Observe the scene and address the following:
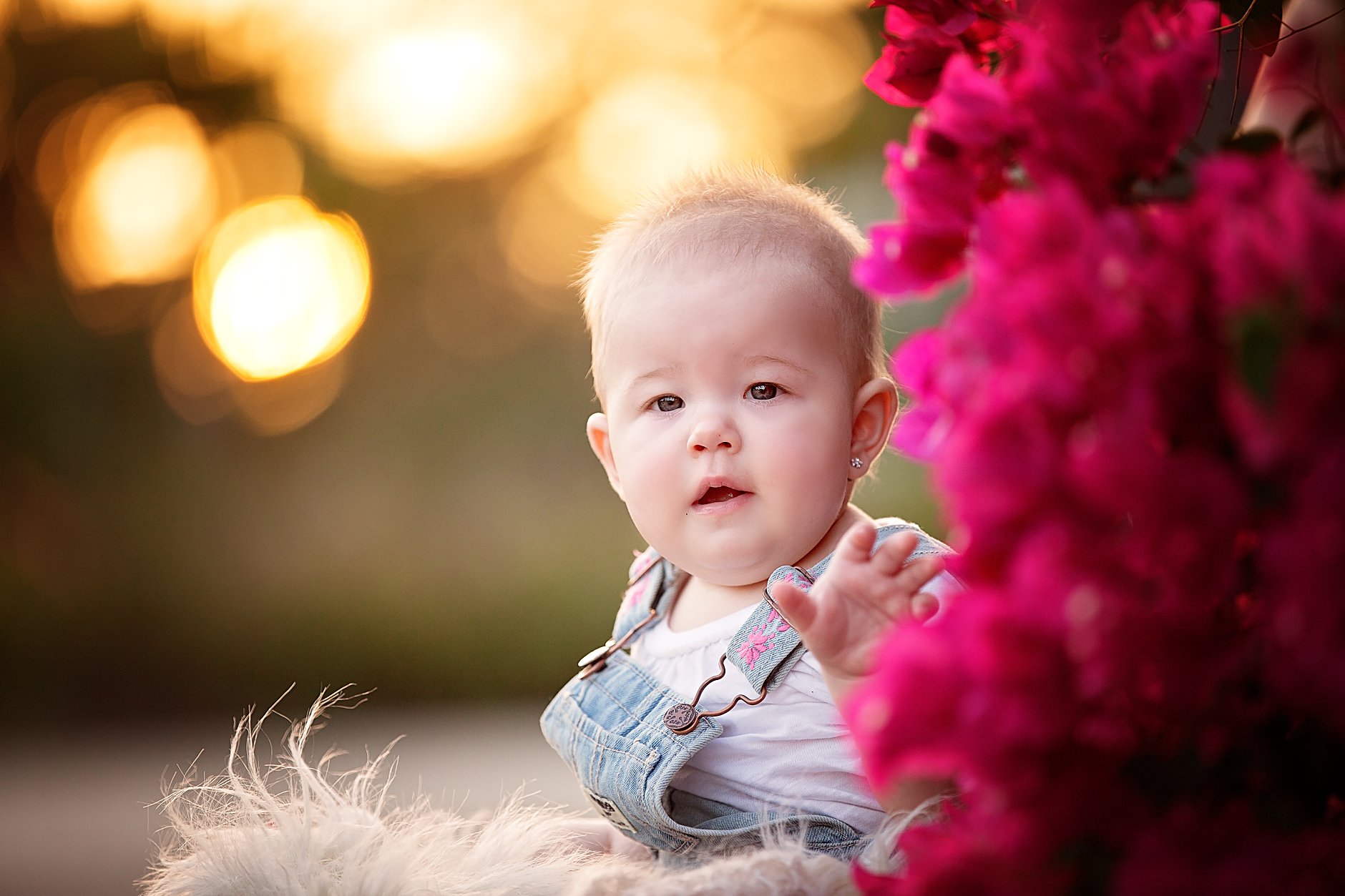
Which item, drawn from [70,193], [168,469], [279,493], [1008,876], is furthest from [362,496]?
[1008,876]

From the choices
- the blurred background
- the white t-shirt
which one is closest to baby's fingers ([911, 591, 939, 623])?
the white t-shirt

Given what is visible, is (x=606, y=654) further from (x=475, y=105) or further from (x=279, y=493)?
(x=475, y=105)

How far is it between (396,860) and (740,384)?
55 cm

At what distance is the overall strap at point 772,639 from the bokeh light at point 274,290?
3.40m

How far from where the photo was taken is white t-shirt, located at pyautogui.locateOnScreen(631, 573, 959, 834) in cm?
100

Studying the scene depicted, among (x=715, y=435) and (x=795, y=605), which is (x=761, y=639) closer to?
(x=715, y=435)

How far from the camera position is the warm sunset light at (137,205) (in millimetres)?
3938

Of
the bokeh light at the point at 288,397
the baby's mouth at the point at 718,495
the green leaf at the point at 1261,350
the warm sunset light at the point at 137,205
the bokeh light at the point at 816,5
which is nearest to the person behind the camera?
the green leaf at the point at 1261,350

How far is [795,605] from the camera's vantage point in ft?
2.45

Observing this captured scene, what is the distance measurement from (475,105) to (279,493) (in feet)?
5.96

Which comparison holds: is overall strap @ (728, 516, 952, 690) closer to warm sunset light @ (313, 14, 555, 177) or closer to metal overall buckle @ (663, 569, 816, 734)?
metal overall buckle @ (663, 569, 816, 734)

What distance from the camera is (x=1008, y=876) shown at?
0.48 meters

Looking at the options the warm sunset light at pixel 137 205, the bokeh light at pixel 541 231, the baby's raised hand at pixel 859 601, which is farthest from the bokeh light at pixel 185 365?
the baby's raised hand at pixel 859 601

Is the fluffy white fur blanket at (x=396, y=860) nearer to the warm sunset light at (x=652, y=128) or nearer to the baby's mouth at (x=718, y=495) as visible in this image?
the baby's mouth at (x=718, y=495)
